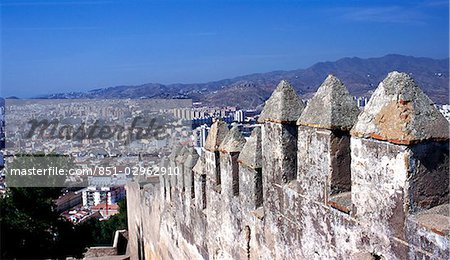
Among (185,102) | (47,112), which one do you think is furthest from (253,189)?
(47,112)

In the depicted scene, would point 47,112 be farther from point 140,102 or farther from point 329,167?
point 329,167

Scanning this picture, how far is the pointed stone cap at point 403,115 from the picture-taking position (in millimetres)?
2326

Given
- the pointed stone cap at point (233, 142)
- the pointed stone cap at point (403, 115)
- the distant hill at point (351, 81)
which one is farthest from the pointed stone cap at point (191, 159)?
the pointed stone cap at point (403, 115)

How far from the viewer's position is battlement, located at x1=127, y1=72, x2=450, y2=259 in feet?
7.68

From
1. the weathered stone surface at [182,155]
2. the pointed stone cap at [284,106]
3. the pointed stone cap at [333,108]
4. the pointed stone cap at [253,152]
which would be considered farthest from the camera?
the weathered stone surface at [182,155]

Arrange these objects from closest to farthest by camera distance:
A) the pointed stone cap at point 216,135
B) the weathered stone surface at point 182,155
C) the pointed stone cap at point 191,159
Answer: the pointed stone cap at point 216,135, the pointed stone cap at point 191,159, the weathered stone surface at point 182,155

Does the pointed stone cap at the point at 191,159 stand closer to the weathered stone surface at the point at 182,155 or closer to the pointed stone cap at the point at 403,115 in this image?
the weathered stone surface at the point at 182,155

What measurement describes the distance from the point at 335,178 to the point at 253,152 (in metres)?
1.18

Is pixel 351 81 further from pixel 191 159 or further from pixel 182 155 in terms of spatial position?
pixel 191 159

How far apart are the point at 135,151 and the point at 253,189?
24.4 meters

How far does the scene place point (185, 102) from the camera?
780 inches

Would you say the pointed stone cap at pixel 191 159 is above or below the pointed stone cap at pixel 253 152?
below

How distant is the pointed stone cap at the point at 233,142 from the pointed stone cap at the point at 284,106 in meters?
0.85

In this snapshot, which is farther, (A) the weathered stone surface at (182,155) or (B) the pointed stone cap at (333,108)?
(A) the weathered stone surface at (182,155)
